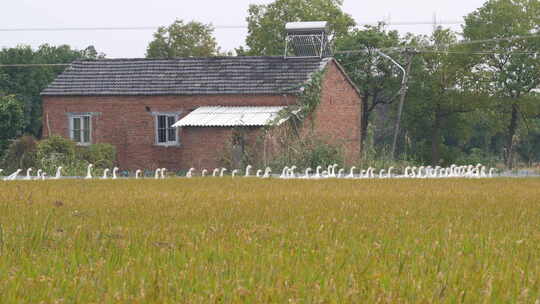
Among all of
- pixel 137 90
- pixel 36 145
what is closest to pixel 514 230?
pixel 36 145

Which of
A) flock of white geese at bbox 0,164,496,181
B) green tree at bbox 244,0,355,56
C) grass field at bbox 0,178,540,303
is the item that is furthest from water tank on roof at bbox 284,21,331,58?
grass field at bbox 0,178,540,303

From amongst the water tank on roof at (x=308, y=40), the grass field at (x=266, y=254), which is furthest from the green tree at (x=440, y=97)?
the grass field at (x=266, y=254)

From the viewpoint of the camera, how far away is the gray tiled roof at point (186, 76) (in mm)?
41688

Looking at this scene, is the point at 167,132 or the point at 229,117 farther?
the point at 167,132

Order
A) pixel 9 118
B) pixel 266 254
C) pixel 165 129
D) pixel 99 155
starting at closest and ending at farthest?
pixel 266 254 → pixel 99 155 → pixel 165 129 → pixel 9 118

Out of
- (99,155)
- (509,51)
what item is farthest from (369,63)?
(99,155)

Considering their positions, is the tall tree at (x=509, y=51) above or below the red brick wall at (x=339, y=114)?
above

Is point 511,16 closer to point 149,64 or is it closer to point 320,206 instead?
point 149,64

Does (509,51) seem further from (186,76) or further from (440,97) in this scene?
(186,76)

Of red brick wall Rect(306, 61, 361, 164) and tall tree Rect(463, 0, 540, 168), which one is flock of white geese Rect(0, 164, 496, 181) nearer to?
red brick wall Rect(306, 61, 361, 164)

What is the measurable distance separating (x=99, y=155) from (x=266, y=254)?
1262 inches

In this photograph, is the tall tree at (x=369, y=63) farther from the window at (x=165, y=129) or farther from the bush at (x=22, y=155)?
the bush at (x=22, y=155)

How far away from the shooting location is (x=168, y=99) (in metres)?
42.5

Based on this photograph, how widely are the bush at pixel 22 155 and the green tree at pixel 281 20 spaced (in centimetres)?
3522
